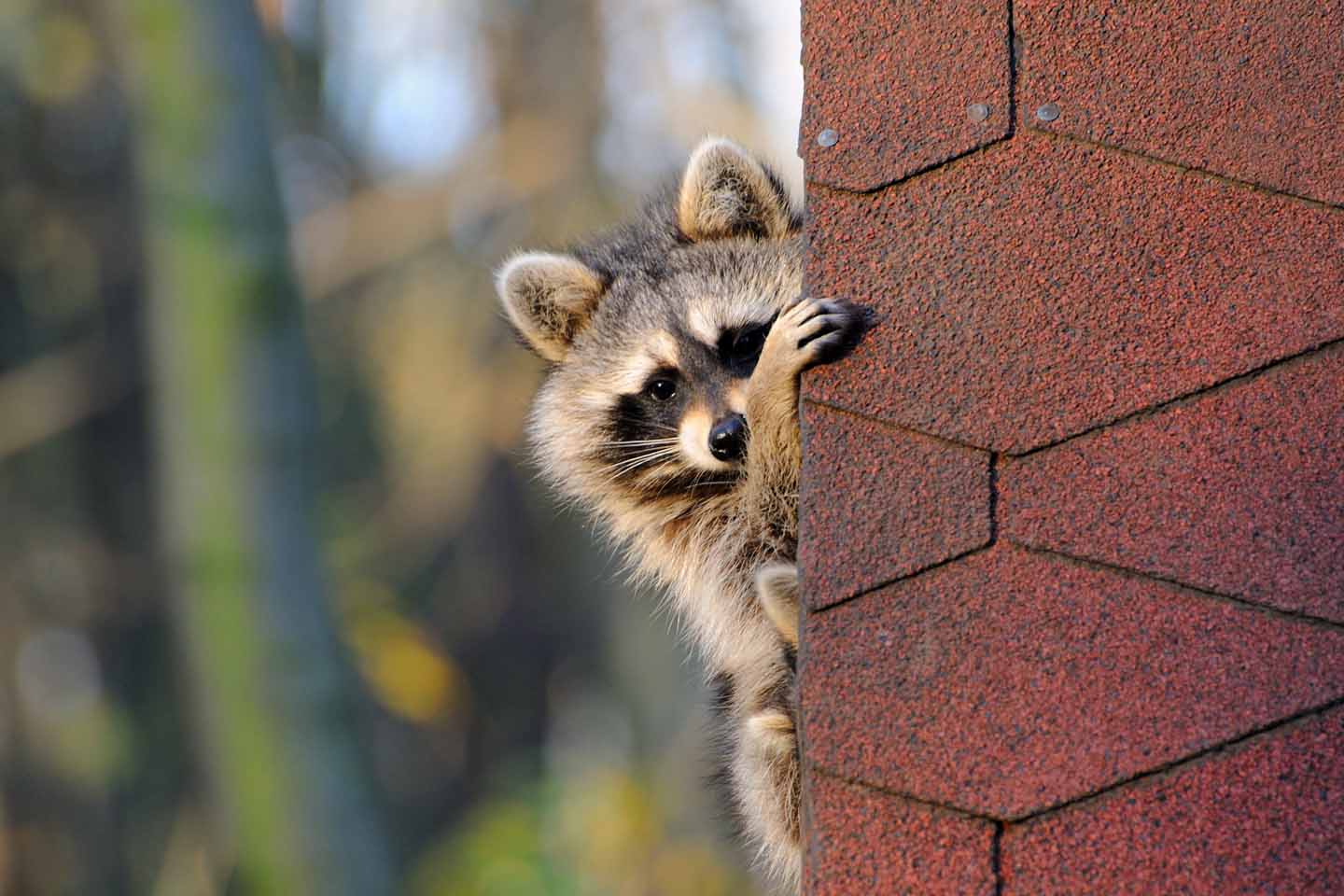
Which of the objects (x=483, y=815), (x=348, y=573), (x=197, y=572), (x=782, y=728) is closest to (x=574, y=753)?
(x=483, y=815)

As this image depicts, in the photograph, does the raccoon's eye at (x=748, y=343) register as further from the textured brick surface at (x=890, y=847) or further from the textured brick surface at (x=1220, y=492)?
the textured brick surface at (x=890, y=847)

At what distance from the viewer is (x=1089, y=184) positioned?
2.19m

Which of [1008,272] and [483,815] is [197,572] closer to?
[1008,272]

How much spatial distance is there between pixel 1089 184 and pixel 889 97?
297 millimetres

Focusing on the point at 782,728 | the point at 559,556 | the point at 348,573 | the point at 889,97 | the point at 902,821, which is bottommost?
the point at 559,556

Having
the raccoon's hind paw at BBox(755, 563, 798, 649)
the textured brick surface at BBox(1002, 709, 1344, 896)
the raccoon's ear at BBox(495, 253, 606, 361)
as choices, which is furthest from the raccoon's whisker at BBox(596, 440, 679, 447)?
the textured brick surface at BBox(1002, 709, 1344, 896)

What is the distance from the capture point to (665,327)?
360cm

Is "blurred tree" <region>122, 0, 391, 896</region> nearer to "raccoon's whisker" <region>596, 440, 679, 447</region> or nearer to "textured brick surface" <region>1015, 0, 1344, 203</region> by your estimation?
"raccoon's whisker" <region>596, 440, 679, 447</region>

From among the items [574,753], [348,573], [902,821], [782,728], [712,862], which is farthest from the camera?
[348,573]

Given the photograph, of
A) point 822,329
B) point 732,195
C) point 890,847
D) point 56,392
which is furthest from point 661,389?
point 56,392

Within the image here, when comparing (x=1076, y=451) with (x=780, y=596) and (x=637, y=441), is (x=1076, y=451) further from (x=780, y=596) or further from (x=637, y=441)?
(x=637, y=441)

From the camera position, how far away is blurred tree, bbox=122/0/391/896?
208 inches

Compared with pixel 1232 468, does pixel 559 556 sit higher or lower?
lower

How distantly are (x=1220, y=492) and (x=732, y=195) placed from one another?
1.77 metres
